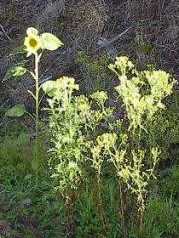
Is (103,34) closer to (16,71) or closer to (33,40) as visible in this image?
(16,71)

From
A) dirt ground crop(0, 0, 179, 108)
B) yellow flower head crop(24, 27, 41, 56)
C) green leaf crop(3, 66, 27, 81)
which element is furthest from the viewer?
dirt ground crop(0, 0, 179, 108)

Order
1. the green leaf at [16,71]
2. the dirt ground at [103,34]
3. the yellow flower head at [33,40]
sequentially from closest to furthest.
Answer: the yellow flower head at [33,40], the green leaf at [16,71], the dirt ground at [103,34]

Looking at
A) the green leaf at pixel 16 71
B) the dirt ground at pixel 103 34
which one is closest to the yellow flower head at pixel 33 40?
the green leaf at pixel 16 71

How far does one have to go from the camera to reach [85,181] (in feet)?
14.1

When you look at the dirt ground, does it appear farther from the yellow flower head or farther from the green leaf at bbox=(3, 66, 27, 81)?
the yellow flower head

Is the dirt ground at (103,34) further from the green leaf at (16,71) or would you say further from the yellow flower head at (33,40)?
the yellow flower head at (33,40)

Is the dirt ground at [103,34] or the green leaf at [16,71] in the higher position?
the dirt ground at [103,34]

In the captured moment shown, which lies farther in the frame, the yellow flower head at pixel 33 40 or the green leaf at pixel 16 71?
the green leaf at pixel 16 71

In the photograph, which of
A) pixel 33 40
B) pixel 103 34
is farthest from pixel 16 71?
pixel 103 34

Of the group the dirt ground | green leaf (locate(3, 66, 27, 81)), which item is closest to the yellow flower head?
green leaf (locate(3, 66, 27, 81))

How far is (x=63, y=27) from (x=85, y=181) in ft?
10.4

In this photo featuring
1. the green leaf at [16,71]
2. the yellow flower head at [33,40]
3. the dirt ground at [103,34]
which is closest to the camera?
the yellow flower head at [33,40]

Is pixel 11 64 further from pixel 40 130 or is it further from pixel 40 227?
pixel 40 227

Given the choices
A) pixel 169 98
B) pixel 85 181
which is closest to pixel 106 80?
pixel 169 98
